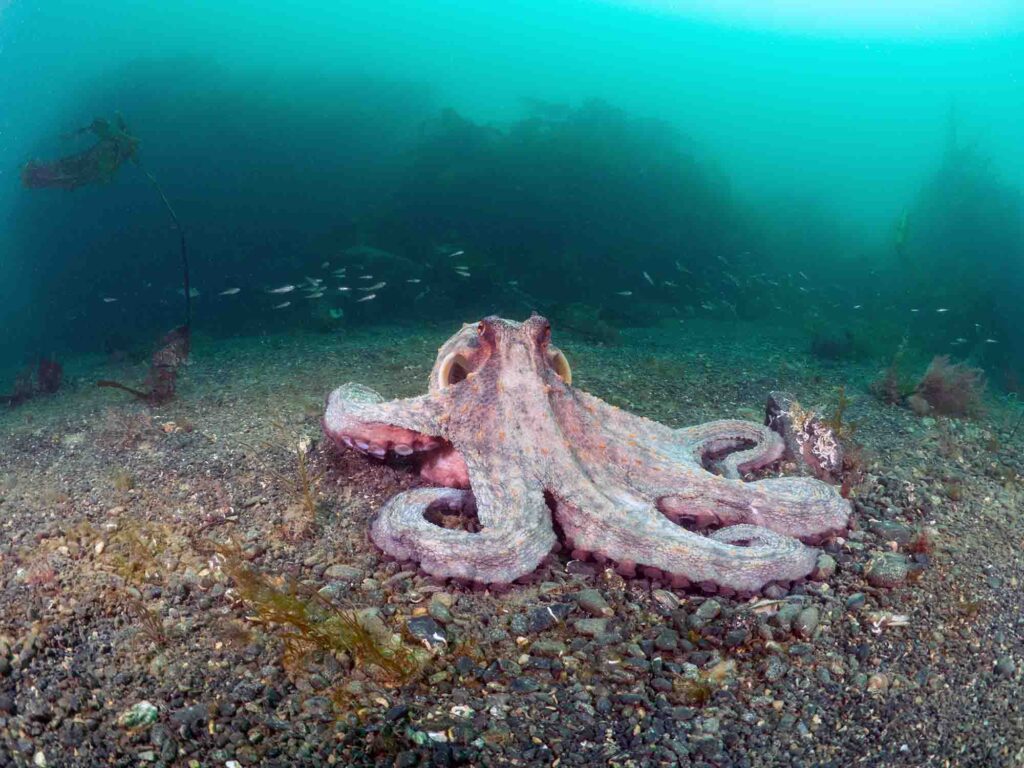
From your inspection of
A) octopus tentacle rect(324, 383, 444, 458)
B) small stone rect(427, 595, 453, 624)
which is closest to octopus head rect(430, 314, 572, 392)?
octopus tentacle rect(324, 383, 444, 458)

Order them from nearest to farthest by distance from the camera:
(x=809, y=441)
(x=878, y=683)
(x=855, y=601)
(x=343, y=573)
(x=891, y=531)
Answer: (x=878, y=683), (x=855, y=601), (x=343, y=573), (x=891, y=531), (x=809, y=441)

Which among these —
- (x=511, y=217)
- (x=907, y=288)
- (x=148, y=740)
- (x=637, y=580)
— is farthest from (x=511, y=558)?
(x=907, y=288)

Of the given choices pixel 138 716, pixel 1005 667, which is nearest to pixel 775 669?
pixel 1005 667

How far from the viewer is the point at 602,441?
410 cm

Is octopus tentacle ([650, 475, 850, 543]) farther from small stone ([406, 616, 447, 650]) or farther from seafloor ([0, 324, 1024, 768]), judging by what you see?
small stone ([406, 616, 447, 650])

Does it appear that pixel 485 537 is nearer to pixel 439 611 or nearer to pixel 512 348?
pixel 439 611

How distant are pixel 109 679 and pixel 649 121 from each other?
3211 centimetres

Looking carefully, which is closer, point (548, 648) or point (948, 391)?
point (548, 648)

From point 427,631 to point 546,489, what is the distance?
106 centimetres

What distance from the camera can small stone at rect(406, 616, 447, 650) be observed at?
3.21 metres

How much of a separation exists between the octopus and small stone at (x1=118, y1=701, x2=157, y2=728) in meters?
1.40

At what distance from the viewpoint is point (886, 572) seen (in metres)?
3.81

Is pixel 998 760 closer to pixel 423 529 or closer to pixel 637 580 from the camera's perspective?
pixel 637 580

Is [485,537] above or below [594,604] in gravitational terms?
above
